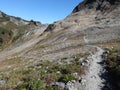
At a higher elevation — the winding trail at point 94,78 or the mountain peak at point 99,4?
the mountain peak at point 99,4

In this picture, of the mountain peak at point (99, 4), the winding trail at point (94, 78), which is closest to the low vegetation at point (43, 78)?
the winding trail at point (94, 78)

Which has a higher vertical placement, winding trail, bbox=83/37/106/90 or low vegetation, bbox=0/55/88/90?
low vegetation, bbox=0/55/88/90

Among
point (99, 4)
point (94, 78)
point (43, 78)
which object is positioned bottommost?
point (94, 78)

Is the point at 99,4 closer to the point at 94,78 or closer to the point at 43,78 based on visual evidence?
the point at 94,78

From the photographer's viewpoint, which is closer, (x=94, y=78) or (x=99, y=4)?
(x=94, y=78)

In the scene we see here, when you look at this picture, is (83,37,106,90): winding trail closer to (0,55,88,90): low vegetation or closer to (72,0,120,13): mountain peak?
(0,55,88,90): low vegetation

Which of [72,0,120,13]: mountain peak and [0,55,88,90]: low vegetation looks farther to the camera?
[72,0,120,13]: mountain peak

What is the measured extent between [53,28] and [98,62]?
9004 cm

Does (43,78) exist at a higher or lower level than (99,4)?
lower

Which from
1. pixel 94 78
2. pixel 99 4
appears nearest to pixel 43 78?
pixel 94 78

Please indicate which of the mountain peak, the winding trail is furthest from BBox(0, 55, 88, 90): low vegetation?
the mountain peak

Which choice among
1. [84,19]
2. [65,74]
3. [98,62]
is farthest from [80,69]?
[84,19]

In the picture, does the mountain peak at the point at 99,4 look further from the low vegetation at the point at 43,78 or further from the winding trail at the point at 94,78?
the low vegetation at the point at 43,78

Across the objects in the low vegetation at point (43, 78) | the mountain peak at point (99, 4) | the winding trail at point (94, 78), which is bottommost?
the winding trail at point (94, 78)
